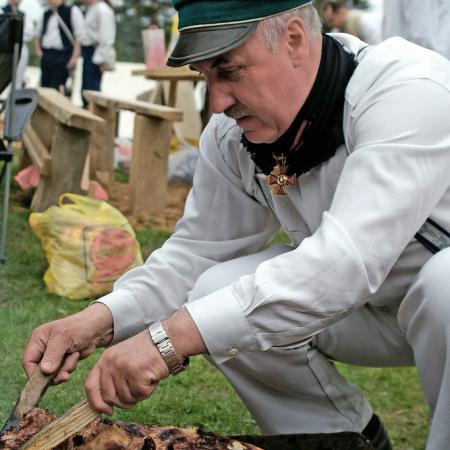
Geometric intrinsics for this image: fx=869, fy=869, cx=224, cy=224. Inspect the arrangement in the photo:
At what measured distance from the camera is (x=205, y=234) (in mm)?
2928

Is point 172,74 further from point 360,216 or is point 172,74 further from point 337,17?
point 360,216

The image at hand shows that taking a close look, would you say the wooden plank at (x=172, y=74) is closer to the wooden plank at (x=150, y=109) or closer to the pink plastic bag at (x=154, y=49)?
the pink plastic bag at (x=154, y=49)

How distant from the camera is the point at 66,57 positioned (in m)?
12.2

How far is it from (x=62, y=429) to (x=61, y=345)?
0.33 m

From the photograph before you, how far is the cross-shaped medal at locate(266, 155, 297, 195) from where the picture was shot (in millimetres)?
2535

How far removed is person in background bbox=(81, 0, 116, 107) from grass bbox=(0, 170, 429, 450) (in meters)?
6.54

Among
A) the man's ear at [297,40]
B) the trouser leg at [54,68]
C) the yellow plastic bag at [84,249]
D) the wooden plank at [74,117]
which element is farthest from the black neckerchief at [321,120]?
the trouser leg at [54,68]

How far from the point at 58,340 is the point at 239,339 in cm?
52

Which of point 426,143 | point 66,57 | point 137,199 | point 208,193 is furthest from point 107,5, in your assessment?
point 426,143

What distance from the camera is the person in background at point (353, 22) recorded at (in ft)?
29.6

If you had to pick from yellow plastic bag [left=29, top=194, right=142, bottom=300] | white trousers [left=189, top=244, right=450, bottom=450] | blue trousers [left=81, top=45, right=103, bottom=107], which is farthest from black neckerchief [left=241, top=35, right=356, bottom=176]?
blue trousers [left=81, top=45, right=103, bottom=107]

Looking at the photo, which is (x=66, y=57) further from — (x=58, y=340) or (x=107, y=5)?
(x=58, y=340)

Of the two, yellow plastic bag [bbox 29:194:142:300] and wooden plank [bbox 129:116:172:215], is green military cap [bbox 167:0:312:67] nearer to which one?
yellow plastic bag [bbox 29:194:142:300]

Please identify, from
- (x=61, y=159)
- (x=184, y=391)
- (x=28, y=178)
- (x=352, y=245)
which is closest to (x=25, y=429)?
(x=352, y=245)
